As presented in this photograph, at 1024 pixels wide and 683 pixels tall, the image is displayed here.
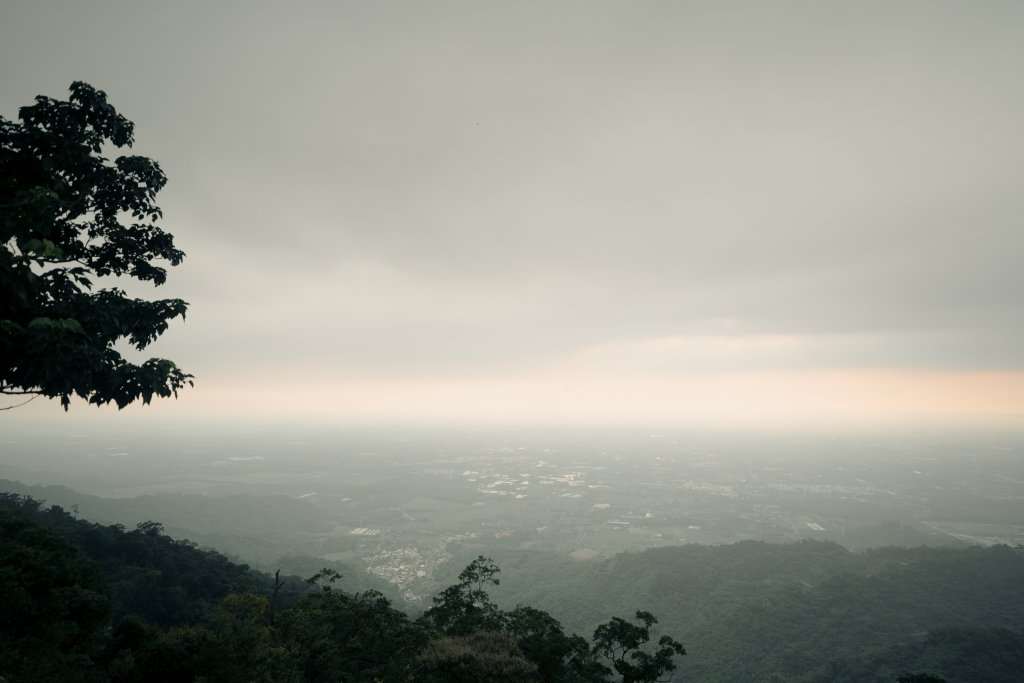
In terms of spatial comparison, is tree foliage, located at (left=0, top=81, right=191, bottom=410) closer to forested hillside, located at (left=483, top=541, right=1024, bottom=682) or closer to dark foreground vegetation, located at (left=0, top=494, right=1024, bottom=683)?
dark foreground vegetation, located at (left=0, top=494, right=1024, bottom=683)

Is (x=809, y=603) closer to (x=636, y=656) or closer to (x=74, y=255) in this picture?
(x=636, y=656)

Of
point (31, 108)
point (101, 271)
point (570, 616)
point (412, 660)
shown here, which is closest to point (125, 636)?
point (412, 660)

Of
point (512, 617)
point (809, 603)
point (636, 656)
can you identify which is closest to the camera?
point (636, 656)

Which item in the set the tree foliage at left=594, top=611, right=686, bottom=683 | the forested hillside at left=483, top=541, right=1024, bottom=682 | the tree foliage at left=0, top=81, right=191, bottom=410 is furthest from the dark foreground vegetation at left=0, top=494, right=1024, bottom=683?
the tree foliage at left=0, top=81, right=191, bottom=410

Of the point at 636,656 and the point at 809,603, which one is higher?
the point at 636,656

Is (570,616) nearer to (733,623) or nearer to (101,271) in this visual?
(733,623)

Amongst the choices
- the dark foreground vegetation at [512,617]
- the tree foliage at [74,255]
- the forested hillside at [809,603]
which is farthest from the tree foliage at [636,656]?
the forested hillside at [809,603]

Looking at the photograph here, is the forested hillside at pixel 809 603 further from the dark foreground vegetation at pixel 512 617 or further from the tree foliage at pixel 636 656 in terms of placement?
the tree foliage at pixel 636 656

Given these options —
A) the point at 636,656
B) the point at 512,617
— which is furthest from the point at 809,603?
the point at 512,617
